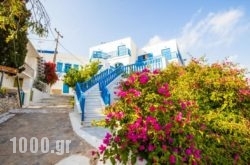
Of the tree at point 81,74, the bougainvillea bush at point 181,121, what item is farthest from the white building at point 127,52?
the bougainvillea bush at point 181,121

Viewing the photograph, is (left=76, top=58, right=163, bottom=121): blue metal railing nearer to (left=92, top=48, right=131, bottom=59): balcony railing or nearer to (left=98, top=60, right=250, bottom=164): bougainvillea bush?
(left=98, top=60, right=250, bottom=164): bougainvillea bush

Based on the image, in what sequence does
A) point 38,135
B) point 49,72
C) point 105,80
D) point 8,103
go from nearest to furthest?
point 38,135 → point 8,103 → point 105,80 → point 49,72

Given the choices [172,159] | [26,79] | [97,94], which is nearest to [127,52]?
[26,79]

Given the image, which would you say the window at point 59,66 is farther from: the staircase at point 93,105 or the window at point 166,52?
the staircase at point 93,105

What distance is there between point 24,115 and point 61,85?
23.1 metres

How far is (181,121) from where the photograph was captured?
491 centimetres

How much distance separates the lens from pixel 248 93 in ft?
20.9

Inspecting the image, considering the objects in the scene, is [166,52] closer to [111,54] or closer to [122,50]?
[122,50]

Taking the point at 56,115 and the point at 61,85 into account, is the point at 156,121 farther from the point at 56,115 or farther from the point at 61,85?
the point at 61,85

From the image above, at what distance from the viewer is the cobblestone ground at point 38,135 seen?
23.5 feet

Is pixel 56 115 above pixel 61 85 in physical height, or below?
below

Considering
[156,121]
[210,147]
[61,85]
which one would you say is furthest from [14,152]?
[61,85]

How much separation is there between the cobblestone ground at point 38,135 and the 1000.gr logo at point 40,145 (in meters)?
0.07

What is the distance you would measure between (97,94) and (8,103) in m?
5.54
